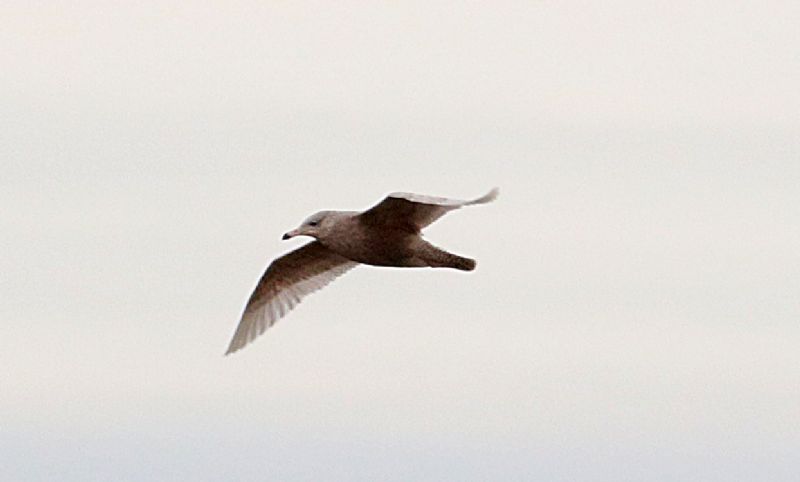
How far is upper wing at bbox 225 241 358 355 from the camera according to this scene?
3228 centimetres

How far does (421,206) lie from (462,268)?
1.11 meters

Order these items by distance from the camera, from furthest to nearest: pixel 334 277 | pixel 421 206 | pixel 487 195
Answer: pixel 334 277 < pixel 421 206 < pixel 487 195

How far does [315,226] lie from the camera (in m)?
28.7

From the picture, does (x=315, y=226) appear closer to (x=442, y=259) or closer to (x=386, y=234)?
(x=386, y=234)

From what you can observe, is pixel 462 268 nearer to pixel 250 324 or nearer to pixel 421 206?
pixel 421 206

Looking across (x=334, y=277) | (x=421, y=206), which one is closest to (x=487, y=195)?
(x=421, y=206)

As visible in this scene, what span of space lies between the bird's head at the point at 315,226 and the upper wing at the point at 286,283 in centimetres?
318

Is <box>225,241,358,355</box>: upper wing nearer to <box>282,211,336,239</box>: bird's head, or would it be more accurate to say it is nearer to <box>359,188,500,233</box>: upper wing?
<box>282,211,336,239</box>: bird's head

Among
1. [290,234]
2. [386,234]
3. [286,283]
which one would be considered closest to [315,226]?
[290,234]

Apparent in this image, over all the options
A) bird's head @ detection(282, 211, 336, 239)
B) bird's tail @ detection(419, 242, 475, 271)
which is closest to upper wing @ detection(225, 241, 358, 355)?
bird's head @ detection(282, 211, 336, 239)

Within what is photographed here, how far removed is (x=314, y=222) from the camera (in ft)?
94.3

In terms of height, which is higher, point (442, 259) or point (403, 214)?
point (403, 214)

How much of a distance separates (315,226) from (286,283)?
13.6ft

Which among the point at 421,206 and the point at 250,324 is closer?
the point at 421,206
